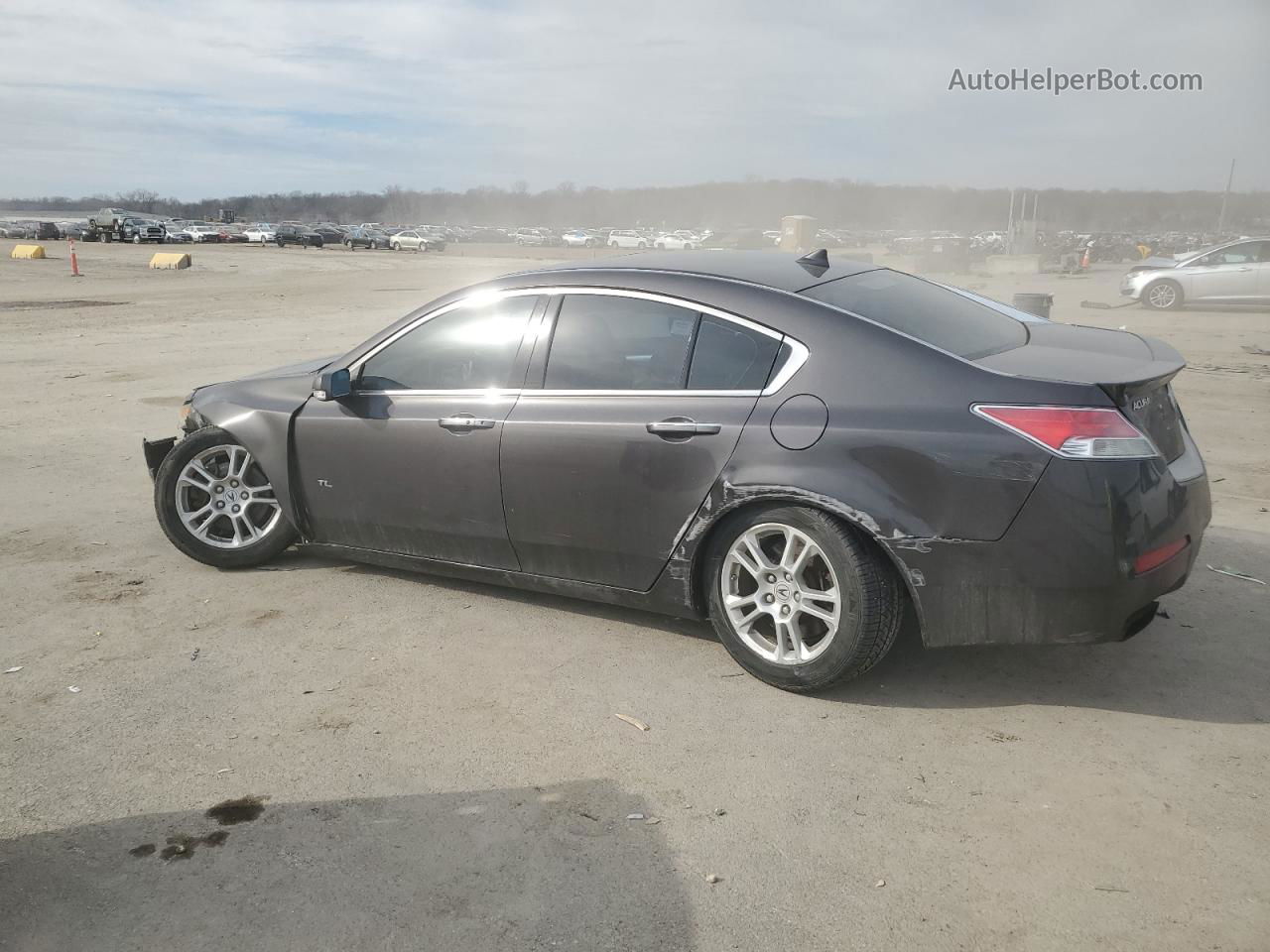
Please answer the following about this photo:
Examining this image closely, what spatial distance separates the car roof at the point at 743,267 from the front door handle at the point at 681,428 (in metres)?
0.63

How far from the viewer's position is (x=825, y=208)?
154m

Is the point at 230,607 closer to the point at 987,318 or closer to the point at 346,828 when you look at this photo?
the point at 346,828

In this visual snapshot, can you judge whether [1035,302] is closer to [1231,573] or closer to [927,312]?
[1231,573]

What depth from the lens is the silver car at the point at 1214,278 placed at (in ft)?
64.9

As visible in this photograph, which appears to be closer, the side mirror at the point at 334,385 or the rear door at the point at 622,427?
the rear door at the point at 622,427

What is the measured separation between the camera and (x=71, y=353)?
44.1 ft

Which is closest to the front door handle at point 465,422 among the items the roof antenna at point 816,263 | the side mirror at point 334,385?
the side mirror at point 334,385

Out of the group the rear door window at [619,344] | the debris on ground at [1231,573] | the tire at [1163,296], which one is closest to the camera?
the rear door window at [619,344]

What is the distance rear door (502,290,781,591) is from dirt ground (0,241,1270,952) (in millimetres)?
469

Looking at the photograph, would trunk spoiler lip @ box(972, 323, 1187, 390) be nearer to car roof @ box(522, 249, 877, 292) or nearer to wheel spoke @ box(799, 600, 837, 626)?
car roof @ box(522, 249, 877, 292)

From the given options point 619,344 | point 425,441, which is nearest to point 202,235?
point 425,441

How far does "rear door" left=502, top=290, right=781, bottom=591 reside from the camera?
3.93 metres

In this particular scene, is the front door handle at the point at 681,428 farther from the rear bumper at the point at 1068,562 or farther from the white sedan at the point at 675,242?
the white sedan at the point at 675,242

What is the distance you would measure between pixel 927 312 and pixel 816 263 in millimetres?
584
